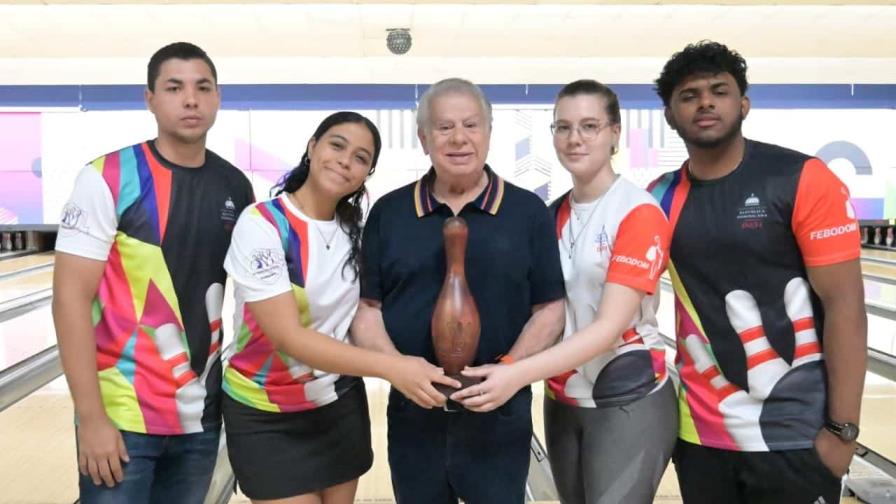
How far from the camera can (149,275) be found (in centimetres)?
132

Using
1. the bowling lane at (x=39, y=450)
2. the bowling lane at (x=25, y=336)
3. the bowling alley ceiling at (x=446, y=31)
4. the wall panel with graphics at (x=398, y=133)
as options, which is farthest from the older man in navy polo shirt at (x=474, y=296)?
the wall panel with graphics at (x=398, y=133)

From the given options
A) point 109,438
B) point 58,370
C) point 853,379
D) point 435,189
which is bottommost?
point 58,370

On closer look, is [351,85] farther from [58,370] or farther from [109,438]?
[109,438]

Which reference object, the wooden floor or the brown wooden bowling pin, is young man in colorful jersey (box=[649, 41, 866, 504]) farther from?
the wooden floor

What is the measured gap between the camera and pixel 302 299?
1269mm

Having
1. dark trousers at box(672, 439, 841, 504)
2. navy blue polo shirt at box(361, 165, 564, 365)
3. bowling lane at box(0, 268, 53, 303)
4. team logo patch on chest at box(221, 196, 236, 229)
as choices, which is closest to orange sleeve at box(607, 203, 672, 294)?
navy blue polo shirt at box(361, 165, 564, 365)

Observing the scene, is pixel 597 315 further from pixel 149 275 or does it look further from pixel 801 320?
pixel 149 275

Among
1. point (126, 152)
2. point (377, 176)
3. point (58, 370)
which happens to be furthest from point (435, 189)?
point (377, 176)

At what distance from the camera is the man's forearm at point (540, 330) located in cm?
122

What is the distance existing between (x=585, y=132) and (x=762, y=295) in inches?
15.7

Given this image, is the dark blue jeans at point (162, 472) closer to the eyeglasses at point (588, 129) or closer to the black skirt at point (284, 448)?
the black skirt at point (284, 448)

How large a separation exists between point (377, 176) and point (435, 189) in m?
6.21

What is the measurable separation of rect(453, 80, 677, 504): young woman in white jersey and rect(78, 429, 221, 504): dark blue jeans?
25.6 inches

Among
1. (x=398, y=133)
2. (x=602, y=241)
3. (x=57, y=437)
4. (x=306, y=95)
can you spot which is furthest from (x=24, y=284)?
(x=602, y=241)
